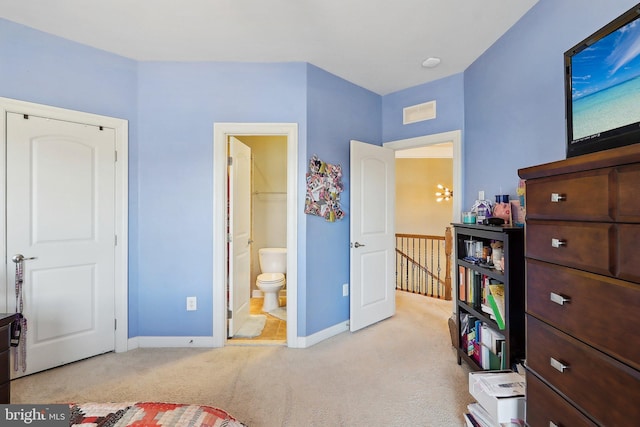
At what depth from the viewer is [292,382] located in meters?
2.23

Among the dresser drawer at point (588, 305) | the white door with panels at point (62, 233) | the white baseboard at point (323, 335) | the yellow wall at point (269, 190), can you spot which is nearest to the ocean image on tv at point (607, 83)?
the dresser drawer at point (588, 305)

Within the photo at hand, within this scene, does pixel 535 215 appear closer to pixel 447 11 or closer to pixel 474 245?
pixel 474 245

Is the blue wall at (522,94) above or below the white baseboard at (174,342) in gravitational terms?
above

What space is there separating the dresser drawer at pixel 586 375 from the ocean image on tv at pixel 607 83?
92 centimetres

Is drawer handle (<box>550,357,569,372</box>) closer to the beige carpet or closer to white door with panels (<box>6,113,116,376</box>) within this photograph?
the beige carpet

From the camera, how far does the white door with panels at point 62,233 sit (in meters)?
2.24

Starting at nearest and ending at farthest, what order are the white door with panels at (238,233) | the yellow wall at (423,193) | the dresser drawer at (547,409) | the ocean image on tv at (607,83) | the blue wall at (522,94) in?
the dresser drawer at (547,409), the ocean image on tv at (607,83), the blue wall at (522,94), the white door with panels at (238,233), the yellow wall at (423,193)

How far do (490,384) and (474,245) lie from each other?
43.3 inches

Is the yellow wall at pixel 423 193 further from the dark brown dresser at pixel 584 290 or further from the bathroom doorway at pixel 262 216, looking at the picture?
the dark brown dresser at pixel 584 290

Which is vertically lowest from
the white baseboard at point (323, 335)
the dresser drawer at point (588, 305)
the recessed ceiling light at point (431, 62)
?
the white baseboard at point (323, 335)

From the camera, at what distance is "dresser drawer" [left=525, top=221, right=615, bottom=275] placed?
949 millimetres

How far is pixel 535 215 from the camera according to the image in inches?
49.4

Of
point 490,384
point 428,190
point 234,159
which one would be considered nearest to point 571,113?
point 490,384

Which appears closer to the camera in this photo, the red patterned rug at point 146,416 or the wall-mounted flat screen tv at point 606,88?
the red patterned rug at point 146,416
